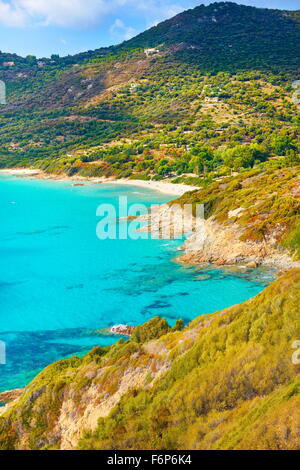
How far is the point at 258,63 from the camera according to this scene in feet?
536

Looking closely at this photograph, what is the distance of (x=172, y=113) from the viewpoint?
452 feet

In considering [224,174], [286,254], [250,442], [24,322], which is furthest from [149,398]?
[224,174]

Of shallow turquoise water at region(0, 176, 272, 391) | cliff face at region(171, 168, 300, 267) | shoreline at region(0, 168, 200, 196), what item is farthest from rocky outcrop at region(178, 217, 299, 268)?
shoreline at region(0, 168, 200, 196)

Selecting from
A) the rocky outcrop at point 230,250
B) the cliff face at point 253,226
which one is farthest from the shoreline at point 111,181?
the rocky outcrop at point 230,250

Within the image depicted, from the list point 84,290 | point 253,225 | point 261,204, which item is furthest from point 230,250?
point 84,290

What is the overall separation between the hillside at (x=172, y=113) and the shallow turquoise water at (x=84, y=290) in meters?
34.3

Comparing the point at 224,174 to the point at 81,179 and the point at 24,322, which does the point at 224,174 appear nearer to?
the point at 81,179

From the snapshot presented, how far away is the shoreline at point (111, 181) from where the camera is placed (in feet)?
249

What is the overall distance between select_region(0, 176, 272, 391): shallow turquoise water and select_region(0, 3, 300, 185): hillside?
3427 cm

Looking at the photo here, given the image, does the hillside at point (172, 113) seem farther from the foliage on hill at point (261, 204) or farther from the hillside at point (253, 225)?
the hillside at point (253, 225)

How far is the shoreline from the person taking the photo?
7600 cm

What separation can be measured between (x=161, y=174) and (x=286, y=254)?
6060 centimetres

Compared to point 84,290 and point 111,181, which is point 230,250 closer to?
point 84,290

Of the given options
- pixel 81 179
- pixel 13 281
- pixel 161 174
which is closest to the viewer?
pixel 13 281
